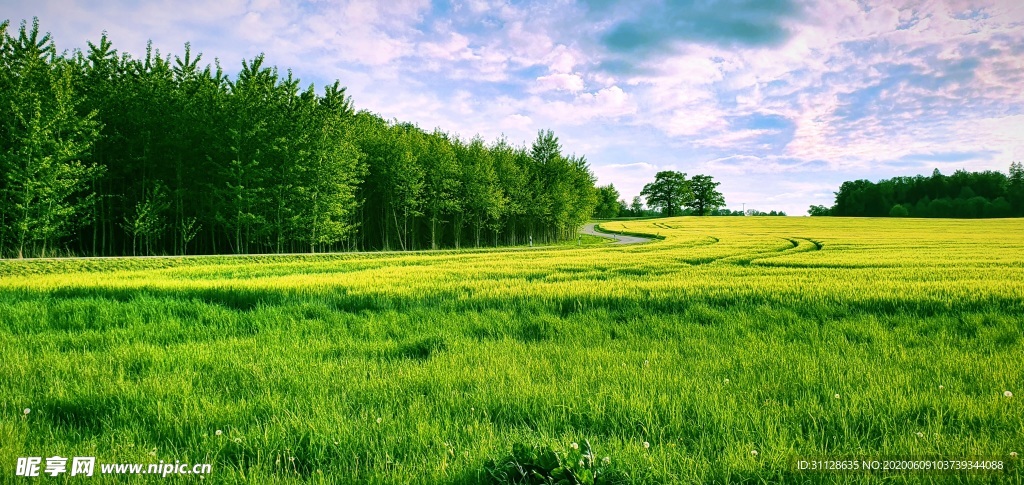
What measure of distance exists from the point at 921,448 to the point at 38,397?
7.13 meters

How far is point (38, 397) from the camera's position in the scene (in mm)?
4082

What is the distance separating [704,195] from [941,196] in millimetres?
50973

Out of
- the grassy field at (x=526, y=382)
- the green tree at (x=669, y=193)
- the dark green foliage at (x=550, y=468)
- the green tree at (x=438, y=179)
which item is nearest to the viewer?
the dark green foliage at (x=550, y=468)

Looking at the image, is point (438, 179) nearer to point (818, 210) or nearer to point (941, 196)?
point (941, 196)

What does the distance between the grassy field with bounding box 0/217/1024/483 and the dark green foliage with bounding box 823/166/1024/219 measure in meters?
111

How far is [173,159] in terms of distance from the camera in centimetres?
2878

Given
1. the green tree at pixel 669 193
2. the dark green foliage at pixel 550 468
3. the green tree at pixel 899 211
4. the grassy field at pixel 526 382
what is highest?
the green tree at pixel 669 193

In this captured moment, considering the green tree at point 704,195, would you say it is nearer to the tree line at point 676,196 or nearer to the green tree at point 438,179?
the tree line at point 676,196

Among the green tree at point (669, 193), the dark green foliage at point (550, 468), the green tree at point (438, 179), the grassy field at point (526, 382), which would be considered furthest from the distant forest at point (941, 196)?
the dark green foliage at point (550, 468)

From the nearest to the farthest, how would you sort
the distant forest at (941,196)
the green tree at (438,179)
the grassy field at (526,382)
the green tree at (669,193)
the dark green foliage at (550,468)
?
the dark green foliage at (550,468) → the grassy field at (526,382) → the green tree at (438,179) → the distant forest at (941,196) → the green tree at (669,193)

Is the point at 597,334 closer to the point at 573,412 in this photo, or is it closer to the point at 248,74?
the point at 573,412

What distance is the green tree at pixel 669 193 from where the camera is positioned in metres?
128

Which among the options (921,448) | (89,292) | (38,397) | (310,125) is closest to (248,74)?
(310,125)

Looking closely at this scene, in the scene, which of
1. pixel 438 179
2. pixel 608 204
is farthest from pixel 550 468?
pixel 608 204
